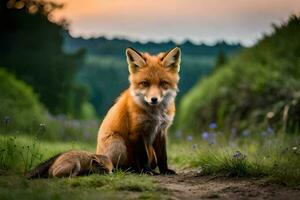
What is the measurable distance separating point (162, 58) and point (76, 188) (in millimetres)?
2673

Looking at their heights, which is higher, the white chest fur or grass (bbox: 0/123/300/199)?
the white chest fur

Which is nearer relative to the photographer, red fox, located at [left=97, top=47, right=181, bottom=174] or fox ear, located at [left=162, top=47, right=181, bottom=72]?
red fox, located at [left=97, top=47, right=181, bottom=174]

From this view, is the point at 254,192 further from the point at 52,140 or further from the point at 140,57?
the point at 52,140

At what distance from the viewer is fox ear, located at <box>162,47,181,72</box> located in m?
8.65

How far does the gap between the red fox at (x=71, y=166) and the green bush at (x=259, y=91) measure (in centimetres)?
608

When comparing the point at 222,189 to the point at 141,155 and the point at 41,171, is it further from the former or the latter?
the point at 41,171

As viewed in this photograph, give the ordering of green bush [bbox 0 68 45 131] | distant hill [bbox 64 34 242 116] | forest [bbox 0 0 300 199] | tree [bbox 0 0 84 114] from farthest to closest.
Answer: distant hill [bbox 64 34 242 116] < tree [bbox 0 0 84 114] < green bush [bbox 0 68 45 131] < forest [bbox 0 0 300 199]

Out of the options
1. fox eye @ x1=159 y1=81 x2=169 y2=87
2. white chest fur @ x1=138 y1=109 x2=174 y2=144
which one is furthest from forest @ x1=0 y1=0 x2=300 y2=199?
fox eye @ x1=159 y1=81 x2=169 y2=87

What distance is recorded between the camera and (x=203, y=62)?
47.7 metres

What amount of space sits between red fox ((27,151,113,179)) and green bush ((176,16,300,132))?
240 inches

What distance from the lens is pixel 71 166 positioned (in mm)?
7770

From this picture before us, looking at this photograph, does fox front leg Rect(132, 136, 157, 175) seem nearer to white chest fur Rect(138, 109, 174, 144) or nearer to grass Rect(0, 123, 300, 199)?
white chest fur Rect(138, 109, 174, 144)

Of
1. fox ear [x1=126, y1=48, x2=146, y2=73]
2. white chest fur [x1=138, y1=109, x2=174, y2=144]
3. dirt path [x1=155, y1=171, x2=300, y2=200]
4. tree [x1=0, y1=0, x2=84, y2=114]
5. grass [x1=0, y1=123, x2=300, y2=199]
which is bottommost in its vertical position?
dirt path [x1=155, y1=171, x2=300, y2=200]

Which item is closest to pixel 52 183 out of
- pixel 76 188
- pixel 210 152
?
pixel 76 188
